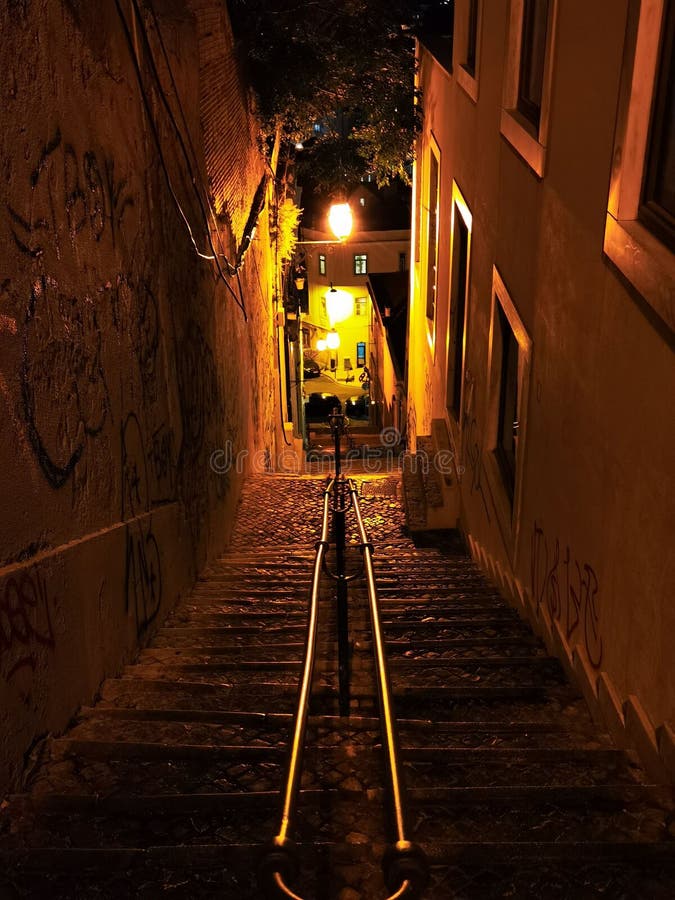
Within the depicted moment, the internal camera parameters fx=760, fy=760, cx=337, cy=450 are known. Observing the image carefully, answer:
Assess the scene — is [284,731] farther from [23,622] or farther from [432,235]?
[432,235]

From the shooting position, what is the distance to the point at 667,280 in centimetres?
270

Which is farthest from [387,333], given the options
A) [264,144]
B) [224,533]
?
[224,533]

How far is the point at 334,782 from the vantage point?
291 centimetres

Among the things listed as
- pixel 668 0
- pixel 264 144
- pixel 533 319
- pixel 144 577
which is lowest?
pixel 144 577

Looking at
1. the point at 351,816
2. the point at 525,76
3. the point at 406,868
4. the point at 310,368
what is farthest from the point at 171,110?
the point at 310,368

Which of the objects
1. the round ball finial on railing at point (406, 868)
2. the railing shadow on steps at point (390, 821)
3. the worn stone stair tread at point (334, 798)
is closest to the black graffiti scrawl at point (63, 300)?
the worn stone stair tread at point (334, 798)

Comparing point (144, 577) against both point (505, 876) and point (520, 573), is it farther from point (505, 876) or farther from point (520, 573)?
point (505, 876)

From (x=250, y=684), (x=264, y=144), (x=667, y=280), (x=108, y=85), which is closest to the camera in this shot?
(x=667, y=280)

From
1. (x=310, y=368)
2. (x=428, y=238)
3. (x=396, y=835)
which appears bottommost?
(x=396, y=835)

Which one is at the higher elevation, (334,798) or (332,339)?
(332,339)

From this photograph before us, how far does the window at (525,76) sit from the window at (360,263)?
31835 mm

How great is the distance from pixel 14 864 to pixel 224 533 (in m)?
5.72

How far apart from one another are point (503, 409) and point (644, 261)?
3.82 meters

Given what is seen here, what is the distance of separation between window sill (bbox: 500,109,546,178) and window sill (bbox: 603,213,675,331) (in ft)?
4.72
